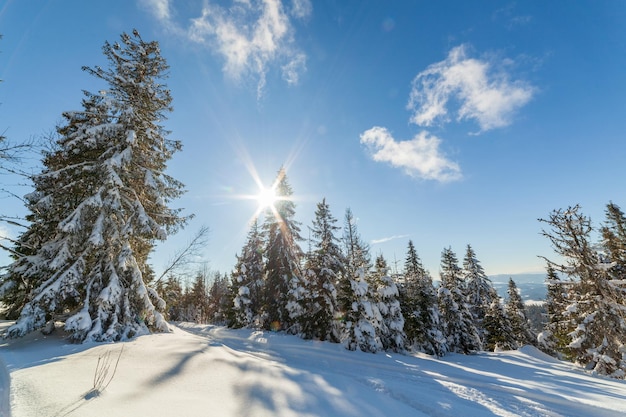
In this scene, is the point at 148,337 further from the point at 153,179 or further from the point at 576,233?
the point at 576,233

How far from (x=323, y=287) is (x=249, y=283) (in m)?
12.2

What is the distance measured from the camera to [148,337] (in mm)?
9867

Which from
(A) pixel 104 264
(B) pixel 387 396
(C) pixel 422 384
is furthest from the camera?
(A) pixel 104 264

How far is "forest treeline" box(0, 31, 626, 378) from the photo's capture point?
10.3m

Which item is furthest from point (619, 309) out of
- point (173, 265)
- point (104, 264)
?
point (104, 264)

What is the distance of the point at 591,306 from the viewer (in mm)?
17797

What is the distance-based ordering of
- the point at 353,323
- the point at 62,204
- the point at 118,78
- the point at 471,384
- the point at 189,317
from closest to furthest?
the point at 471,384
the point at 62,204
the point at 118,78
the point at 353,323
the point at 189,317

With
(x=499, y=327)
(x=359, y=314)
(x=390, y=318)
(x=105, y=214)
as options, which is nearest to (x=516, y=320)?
(x=499, y=327)

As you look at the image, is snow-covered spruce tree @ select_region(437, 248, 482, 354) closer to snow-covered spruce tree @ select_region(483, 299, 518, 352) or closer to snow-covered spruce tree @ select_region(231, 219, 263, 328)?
snow-covered spruce tree @ select_region(483, 299, 518, 352)

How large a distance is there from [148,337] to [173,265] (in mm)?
6269

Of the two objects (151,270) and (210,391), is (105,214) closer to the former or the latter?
(151,270)

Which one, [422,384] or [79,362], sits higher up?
[79,362]

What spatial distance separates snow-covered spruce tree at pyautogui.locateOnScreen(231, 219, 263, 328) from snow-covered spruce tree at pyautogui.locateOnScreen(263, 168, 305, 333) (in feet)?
5.06

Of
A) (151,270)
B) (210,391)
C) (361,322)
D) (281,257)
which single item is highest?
(281,257)
